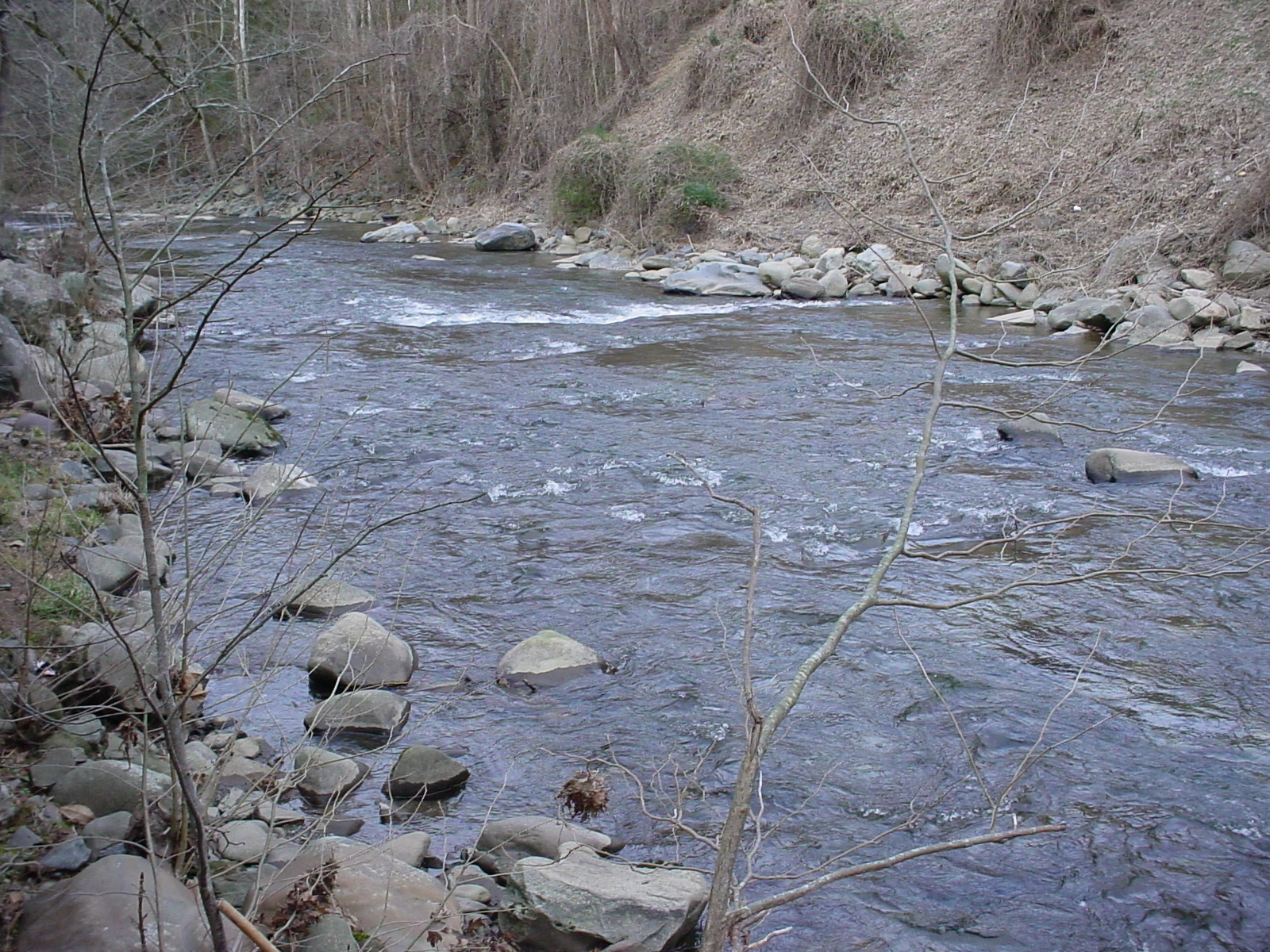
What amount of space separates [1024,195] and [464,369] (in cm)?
962

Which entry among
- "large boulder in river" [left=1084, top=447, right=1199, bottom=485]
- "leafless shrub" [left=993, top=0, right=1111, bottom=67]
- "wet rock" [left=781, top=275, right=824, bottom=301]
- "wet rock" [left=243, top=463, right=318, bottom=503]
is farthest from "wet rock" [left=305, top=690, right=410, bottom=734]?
"leafless shrub" [left=993, top=0, right=1111, bottom=67]

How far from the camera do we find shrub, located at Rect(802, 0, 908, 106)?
64.6ft

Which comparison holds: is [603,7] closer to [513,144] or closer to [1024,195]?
[513,144]

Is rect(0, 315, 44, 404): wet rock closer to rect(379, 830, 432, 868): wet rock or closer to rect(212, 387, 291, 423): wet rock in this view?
rect(212, 387, 291, 423): wet rock

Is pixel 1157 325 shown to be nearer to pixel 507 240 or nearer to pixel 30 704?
pixel 30 704

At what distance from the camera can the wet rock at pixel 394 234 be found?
20991mm

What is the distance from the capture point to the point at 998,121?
698 inches

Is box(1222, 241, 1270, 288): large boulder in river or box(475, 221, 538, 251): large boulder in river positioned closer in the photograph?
box(1222, 241, 1270, 288): large boulder in river

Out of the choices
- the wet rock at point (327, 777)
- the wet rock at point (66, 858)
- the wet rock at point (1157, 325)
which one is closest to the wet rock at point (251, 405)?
the wet rock at point (327, 777)

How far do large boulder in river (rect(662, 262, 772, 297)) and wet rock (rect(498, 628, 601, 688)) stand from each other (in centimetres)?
1060

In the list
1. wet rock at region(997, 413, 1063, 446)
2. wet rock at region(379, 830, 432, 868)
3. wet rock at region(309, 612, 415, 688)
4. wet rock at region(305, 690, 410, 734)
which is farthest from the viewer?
wet rock at region(997, 413, 1063, 446)

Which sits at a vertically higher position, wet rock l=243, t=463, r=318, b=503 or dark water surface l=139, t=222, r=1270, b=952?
wet rock l=243, t=463, r=318, b=503

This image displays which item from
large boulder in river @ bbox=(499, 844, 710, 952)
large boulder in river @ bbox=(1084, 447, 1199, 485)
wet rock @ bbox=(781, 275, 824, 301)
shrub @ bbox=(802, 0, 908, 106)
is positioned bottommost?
wet rock @ bbox=(781, 275, 824, 301)

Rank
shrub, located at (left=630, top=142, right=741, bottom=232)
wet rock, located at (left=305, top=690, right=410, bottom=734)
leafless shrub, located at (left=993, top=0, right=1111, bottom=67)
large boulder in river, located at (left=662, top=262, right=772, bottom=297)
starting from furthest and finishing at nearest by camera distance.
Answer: shrub, located at (left=630, top=142, right=741, bottom=232)
leafless shrub, located at (left=993, top=0, right=1111, bottom=67)
large boulder in river, located at (left=662, top=262, right=772, bottom=297)
wet rock, located at (left=305, top=690, right=410, bottom=734)
